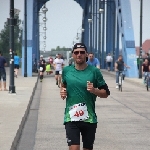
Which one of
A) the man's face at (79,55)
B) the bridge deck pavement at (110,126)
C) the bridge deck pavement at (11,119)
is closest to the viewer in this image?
the man's face at (79,55)

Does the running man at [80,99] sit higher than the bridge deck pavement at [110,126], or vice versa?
the running man at [80,99]

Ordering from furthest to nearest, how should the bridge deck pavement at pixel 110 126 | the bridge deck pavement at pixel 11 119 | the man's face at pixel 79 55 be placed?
the bridge deck pavement at pixel 110 126
the bridge deck pavement at pixel 11 119
the man's face at pixel 79 55

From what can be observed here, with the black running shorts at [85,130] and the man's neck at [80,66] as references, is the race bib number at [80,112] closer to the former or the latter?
the black running shorts at [85,130]

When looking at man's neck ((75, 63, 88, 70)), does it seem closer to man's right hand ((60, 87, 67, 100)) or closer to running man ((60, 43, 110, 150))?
running man ((60, 43, 110, 150))

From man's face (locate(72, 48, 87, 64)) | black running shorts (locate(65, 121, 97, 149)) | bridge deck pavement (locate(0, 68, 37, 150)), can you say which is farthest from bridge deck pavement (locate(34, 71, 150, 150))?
man's face (locate(72, 48, 87, 64))

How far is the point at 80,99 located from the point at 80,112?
0.54 feet

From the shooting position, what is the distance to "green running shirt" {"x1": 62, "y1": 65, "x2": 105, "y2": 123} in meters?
7.81

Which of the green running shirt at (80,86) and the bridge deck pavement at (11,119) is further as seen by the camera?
the bridge deck pavement at (11,119)

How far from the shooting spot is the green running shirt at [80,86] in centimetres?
781

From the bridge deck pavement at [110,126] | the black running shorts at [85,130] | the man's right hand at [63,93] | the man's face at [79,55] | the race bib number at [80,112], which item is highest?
the man's face at [79,55]

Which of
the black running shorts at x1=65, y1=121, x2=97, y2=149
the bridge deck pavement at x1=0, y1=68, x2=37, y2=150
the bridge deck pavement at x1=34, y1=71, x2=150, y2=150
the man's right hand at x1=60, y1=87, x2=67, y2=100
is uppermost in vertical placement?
the man's right hand at x1=60, y1=87, x2=67, y2=100

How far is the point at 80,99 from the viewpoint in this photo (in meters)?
7.84

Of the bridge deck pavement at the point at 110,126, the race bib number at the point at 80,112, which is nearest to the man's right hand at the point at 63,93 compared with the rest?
the race bib number at the point at 80,112

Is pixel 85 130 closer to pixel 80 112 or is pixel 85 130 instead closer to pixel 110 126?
pixel 80 112
